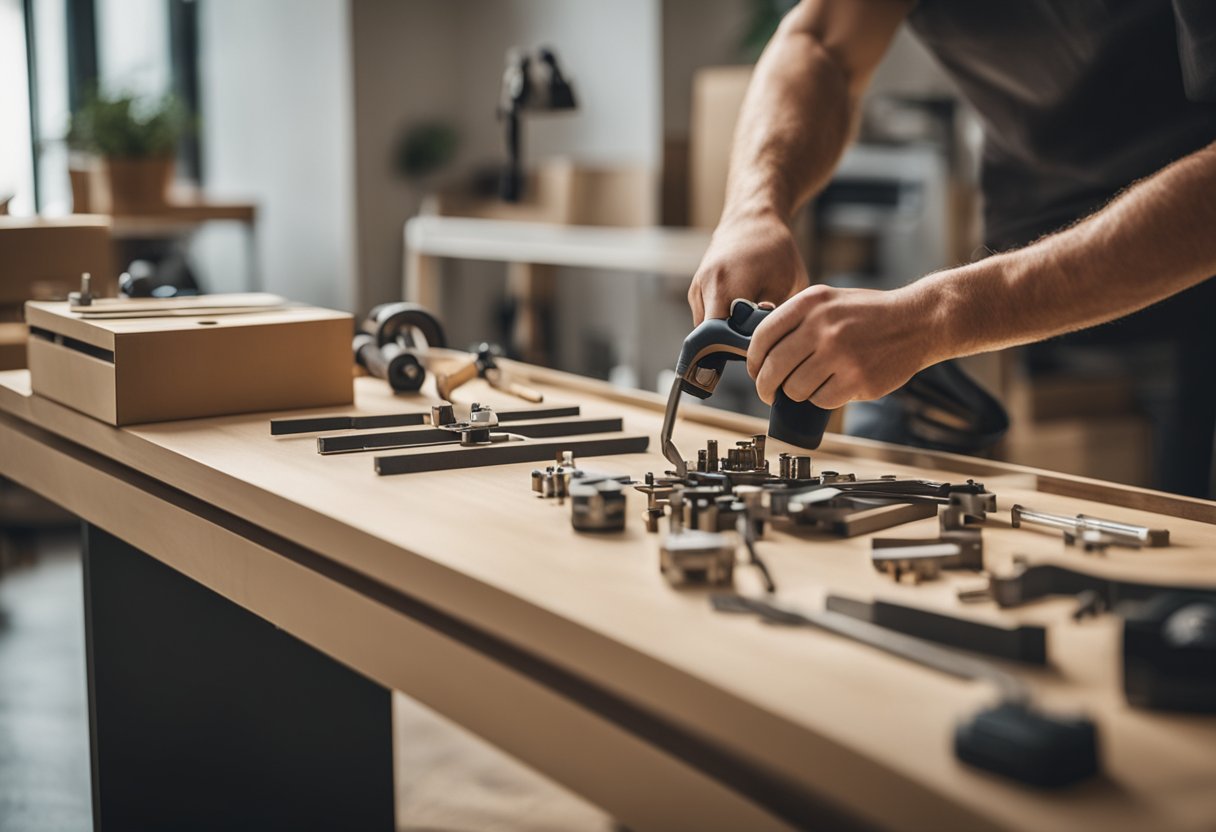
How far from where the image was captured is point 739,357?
42.3 inches

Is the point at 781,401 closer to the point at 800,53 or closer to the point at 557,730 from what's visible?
the point at 557,730

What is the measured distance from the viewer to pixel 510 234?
3916mm

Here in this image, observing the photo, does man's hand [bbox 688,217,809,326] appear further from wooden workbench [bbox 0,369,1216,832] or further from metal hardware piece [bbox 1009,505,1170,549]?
metal hardware piece [bbox 1009,505,1170,549]

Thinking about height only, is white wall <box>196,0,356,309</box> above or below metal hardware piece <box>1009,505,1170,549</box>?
above

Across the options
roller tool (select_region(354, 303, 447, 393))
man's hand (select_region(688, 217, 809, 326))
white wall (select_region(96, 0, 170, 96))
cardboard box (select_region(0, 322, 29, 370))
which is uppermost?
white wall (select_region(96, 0, 170, 96))

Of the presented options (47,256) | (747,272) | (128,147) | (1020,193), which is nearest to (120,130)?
(128,147)

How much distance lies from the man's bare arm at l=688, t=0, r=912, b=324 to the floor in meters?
0.75

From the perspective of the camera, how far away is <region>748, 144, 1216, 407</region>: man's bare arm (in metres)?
0.99

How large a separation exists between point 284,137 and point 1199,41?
5599 mm

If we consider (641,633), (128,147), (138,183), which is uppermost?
(128,147)

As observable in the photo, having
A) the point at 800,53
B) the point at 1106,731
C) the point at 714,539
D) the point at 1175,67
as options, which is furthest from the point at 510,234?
the point at 1106,731

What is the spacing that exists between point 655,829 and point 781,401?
1.54 feet

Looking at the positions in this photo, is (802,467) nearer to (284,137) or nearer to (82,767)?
(82,767)

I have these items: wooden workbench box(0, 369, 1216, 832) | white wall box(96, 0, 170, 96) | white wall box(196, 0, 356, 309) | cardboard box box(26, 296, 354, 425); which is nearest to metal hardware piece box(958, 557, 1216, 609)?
wooden workbench box(0, 369, 1216, 832)
